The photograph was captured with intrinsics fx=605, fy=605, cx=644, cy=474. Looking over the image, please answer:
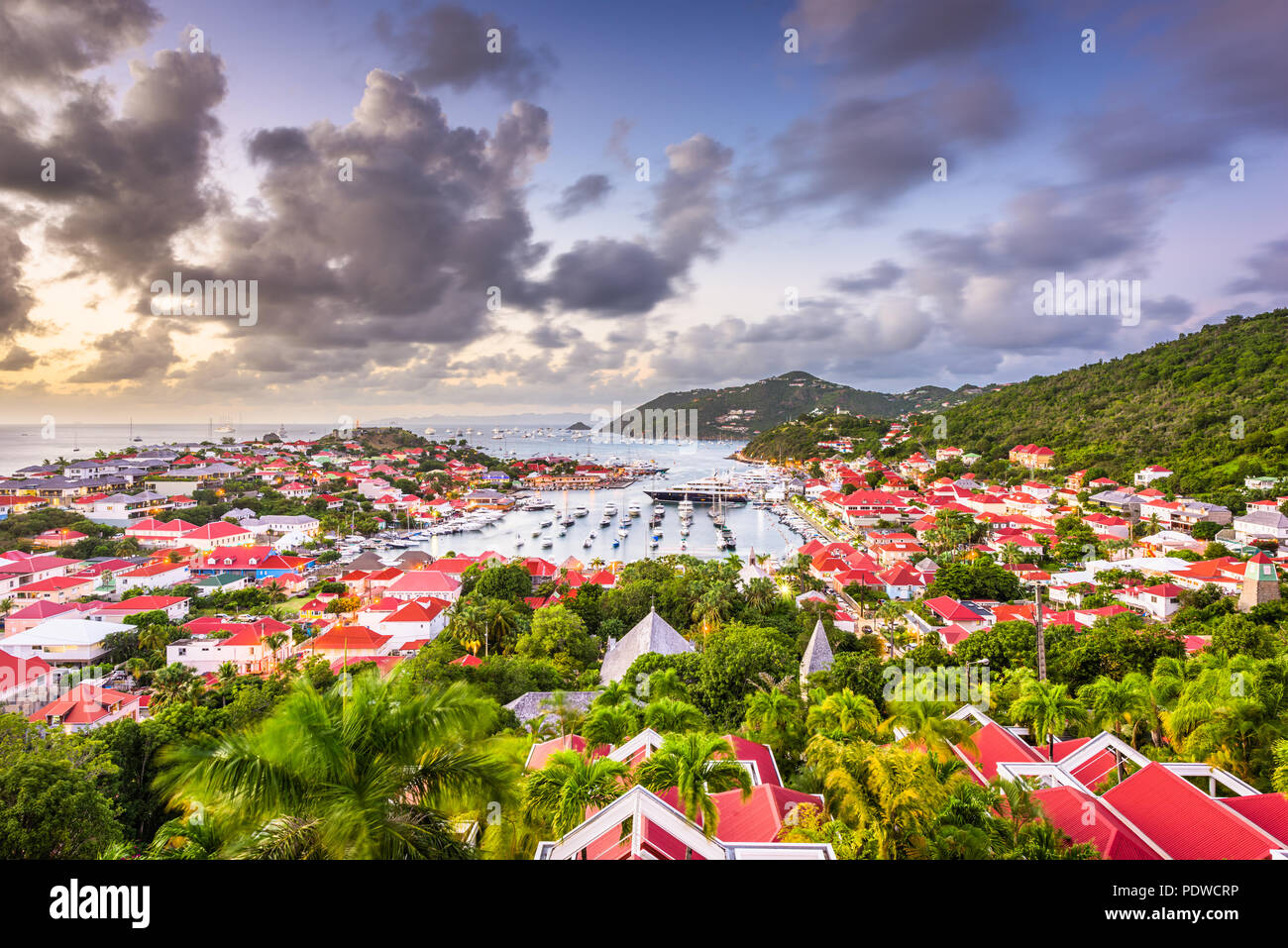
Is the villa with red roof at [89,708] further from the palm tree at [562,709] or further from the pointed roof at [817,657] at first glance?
the pointed roof at [817,657]

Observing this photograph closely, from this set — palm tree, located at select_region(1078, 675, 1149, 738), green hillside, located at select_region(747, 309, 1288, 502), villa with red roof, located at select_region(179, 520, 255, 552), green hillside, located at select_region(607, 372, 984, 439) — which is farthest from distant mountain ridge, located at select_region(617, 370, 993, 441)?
palm tree, located at select_region(1078, 675, 1149, 738)

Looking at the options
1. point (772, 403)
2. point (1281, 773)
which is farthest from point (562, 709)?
point (772, 403)

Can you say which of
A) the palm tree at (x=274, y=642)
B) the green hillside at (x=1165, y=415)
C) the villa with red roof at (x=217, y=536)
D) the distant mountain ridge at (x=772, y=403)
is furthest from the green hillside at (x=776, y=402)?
the palm tree at (x=274, y=642)

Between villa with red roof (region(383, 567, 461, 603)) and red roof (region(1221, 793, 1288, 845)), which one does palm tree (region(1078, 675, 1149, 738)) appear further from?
villa with red roof (region(383, 567, 461, 603))

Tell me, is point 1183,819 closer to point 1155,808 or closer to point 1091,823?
point 1155,808

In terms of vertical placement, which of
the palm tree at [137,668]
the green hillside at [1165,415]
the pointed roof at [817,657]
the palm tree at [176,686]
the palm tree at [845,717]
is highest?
the green hillside at [1165,415]
